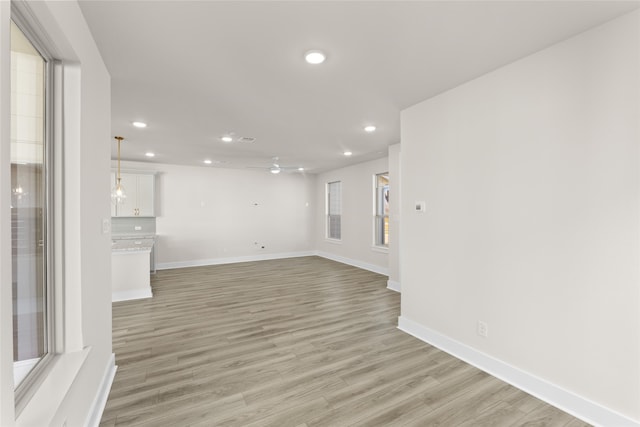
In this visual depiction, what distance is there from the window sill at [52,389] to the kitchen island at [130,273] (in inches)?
125

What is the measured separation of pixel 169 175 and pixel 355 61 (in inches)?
241

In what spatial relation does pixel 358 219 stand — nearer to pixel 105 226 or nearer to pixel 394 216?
pixel 394 216

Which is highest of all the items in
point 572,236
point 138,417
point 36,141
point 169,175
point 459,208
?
point 169,175

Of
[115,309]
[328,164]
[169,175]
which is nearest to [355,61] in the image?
[115,309]

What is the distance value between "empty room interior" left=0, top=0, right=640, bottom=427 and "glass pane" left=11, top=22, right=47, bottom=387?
14mm

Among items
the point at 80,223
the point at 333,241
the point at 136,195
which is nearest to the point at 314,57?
the point at 80,223

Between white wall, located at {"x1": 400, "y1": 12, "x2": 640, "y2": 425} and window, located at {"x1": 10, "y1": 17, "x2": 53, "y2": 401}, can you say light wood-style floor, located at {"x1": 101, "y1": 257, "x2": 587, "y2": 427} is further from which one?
window, located at {"x1": 10, "y1": 17, "x2": 53, "y2": 401}

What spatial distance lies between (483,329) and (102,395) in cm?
300

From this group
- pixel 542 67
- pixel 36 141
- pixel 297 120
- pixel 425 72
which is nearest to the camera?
pixel 36 141

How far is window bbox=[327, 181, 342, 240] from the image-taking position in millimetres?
8109

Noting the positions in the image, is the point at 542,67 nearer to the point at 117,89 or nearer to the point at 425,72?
the point at 425,72

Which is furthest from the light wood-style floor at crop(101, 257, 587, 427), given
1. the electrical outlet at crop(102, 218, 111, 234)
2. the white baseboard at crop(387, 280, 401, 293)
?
the electrical outlet at crop(102, 218, 111, 234)

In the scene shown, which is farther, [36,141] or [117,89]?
[117,89]

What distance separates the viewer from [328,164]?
23.2ft
